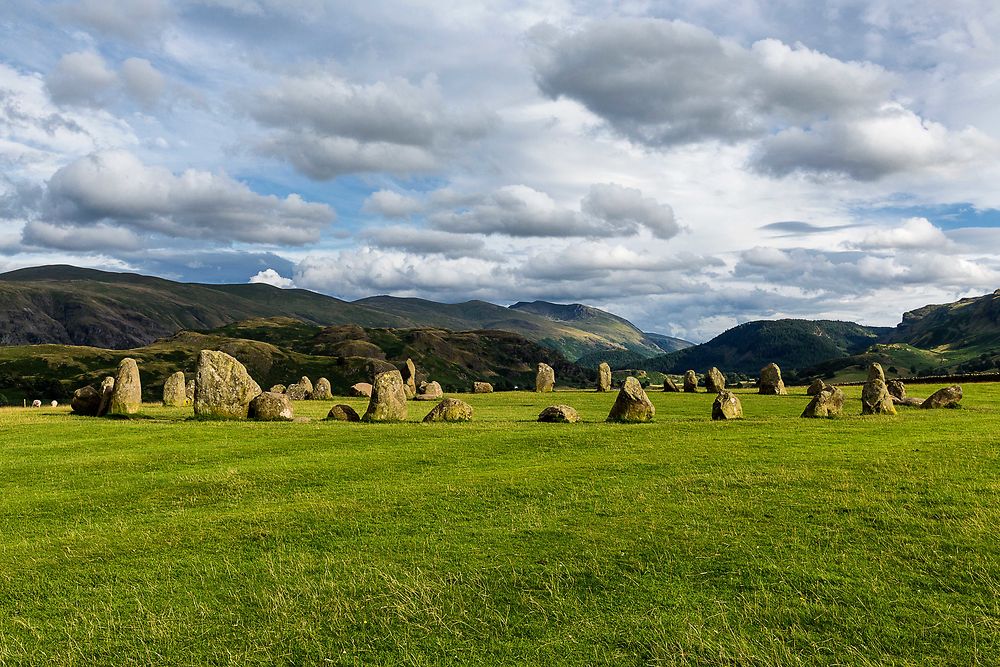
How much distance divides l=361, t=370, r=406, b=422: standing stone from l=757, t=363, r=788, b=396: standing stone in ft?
107

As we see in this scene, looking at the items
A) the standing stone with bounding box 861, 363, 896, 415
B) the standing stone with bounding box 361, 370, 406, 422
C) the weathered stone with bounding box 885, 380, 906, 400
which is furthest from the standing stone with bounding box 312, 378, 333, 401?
the weathered stone with bounding box 885, 380, 906, 400

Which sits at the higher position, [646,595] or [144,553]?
[646,595]

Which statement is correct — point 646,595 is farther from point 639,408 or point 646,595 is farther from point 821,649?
point 639,408

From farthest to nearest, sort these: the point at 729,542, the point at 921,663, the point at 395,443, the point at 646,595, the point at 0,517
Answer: the point at 395,443, the point at 0,517, the point at 729,542, the point at 646,595, the point at 921,663

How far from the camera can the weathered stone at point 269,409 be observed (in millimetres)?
32188

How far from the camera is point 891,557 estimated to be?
10.0 m

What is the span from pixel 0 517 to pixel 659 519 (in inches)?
599

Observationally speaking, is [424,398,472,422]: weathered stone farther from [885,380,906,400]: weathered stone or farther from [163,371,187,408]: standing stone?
[885,380,906,400]: weathered stone

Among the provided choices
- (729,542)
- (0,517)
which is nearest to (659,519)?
(729,542)

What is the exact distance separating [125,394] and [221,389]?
629 cm

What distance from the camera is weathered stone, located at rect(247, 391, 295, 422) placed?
106 ft

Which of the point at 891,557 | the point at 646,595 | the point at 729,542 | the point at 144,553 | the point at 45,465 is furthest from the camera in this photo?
the point at 45,465

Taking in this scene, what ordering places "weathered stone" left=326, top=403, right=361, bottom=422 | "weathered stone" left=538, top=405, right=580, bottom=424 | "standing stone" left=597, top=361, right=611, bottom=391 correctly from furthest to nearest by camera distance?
"standing stone" left=597, top=361, right=611, bottom=391 < "weathered stone" left=326, top=403, right=361, bottom=422 < "weathered stone" left=538, top=405, right=580, bottom=424

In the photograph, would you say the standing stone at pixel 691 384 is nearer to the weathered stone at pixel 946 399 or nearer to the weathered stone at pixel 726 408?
the weathered stone at pixel 946 399
